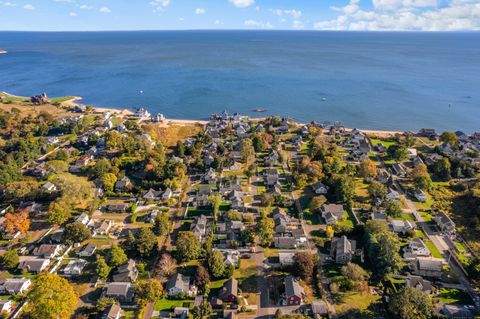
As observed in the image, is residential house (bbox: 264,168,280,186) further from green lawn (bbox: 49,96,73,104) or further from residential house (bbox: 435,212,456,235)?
green lawn (bbox: 49,96,73,104)

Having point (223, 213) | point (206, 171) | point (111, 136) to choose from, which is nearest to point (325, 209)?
point (223, 213)

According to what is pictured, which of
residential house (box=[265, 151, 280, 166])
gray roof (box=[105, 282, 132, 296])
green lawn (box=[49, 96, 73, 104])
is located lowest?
gray roof (box=[105, 282, 132, 296])

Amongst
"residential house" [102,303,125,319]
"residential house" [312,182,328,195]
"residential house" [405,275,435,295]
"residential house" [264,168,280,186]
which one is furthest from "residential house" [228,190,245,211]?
"residential house" [405,275,435,295]

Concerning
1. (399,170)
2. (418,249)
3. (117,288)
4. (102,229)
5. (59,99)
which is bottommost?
(117,288)


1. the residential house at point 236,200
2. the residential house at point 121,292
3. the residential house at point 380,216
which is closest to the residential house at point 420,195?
the residential house at point 380,216

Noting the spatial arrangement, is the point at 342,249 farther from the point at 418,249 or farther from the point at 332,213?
the point at 418,249

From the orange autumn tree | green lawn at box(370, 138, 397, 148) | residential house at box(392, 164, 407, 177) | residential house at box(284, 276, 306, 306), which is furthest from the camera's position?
green lawn at box(370, 138, 397, 148)

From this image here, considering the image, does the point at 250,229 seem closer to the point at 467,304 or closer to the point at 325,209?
the point at 325,209

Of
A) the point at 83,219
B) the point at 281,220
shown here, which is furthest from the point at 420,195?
the point at 83,219

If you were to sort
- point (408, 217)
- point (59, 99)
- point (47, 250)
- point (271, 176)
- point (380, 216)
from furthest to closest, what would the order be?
point (59, 99) → point (271, 176) → point (408, 217) → point (380, 216) → point (47, 250)
